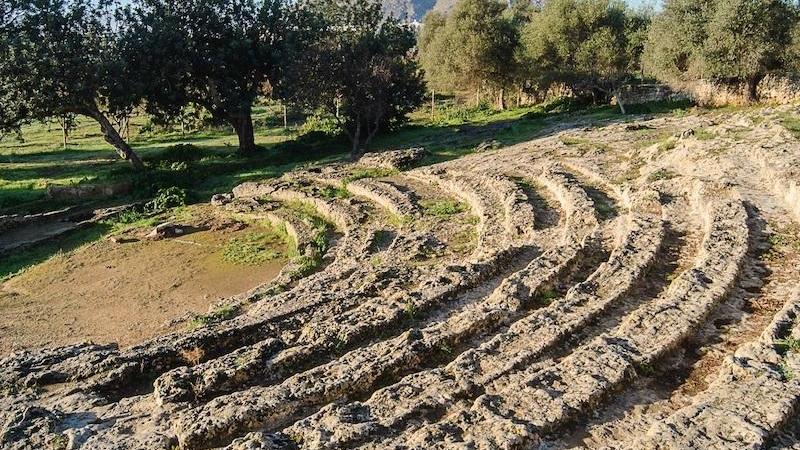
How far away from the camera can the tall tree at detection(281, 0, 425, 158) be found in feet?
93.2

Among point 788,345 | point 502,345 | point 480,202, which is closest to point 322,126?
point 480,202

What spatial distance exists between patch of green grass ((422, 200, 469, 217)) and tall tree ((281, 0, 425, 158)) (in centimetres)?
1014

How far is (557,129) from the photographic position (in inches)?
1195

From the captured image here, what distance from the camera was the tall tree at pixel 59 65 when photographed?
25.5 m

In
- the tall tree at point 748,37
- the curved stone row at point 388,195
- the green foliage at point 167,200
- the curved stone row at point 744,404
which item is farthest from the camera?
the tall tree at point 748,37

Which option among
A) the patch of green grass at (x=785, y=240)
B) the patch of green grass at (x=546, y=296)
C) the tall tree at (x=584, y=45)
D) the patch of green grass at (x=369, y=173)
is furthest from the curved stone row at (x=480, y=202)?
the tall tree at (x=584, y=45)

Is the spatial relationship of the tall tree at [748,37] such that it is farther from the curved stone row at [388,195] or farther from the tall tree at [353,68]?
the curved stone row at [388,195]

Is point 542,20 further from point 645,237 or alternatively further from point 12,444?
point 12,444

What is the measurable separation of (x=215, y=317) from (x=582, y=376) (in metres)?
7.99

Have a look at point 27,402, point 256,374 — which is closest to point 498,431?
point 256,374

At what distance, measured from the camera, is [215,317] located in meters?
13.5

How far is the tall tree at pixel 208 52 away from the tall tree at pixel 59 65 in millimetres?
1384

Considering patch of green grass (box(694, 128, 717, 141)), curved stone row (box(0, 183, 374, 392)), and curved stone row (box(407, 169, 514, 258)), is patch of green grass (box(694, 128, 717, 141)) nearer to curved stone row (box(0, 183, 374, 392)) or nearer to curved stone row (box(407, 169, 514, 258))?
curved stone row (box(407, 169, 514, 258))

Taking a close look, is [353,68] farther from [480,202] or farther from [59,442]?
[59,442]
